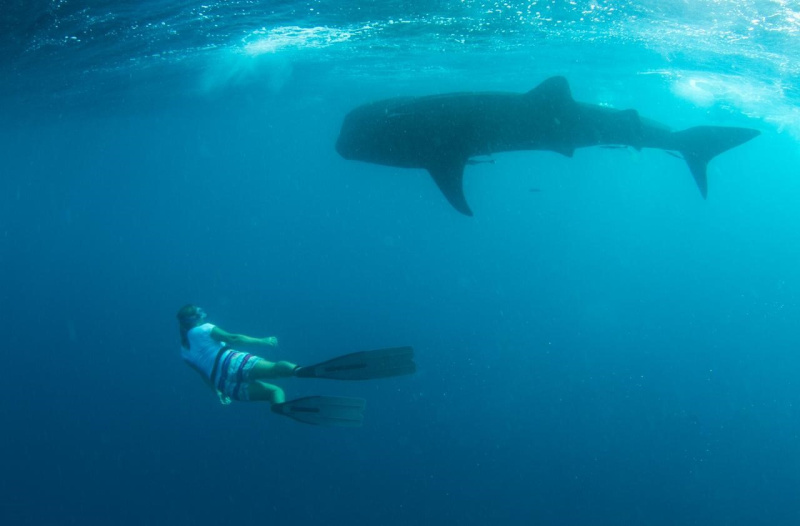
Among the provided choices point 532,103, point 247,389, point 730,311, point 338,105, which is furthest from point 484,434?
point 730,311

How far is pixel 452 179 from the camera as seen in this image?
7.45 meters

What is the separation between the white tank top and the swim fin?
1.33 meters

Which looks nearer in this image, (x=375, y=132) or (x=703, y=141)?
(x=375, y=132)

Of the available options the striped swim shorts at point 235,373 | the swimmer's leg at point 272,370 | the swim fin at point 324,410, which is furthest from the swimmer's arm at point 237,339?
the swim fin at point 324,410

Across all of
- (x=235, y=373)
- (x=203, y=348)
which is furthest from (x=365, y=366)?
(x=203, y=348)

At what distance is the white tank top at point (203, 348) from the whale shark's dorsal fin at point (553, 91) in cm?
624

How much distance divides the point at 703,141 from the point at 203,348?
996 cm

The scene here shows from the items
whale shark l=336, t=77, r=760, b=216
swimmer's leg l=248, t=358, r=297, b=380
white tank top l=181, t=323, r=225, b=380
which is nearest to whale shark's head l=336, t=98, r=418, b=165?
whale shark l=336, t=77, r=760, b=216

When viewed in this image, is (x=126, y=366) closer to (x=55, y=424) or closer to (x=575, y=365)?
(x=55, y=424)

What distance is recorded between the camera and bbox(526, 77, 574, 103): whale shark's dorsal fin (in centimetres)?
663

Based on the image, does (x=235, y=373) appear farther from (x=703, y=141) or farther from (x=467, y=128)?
(x=703, y=141)

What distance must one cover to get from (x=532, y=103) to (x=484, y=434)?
15110 mm

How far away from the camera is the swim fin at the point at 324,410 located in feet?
24.2

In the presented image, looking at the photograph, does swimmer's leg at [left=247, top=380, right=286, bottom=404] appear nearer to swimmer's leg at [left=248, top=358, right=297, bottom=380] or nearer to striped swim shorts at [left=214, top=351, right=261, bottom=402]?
striped swim shorts at [left=214, top=351, right=261, bottom=402]
